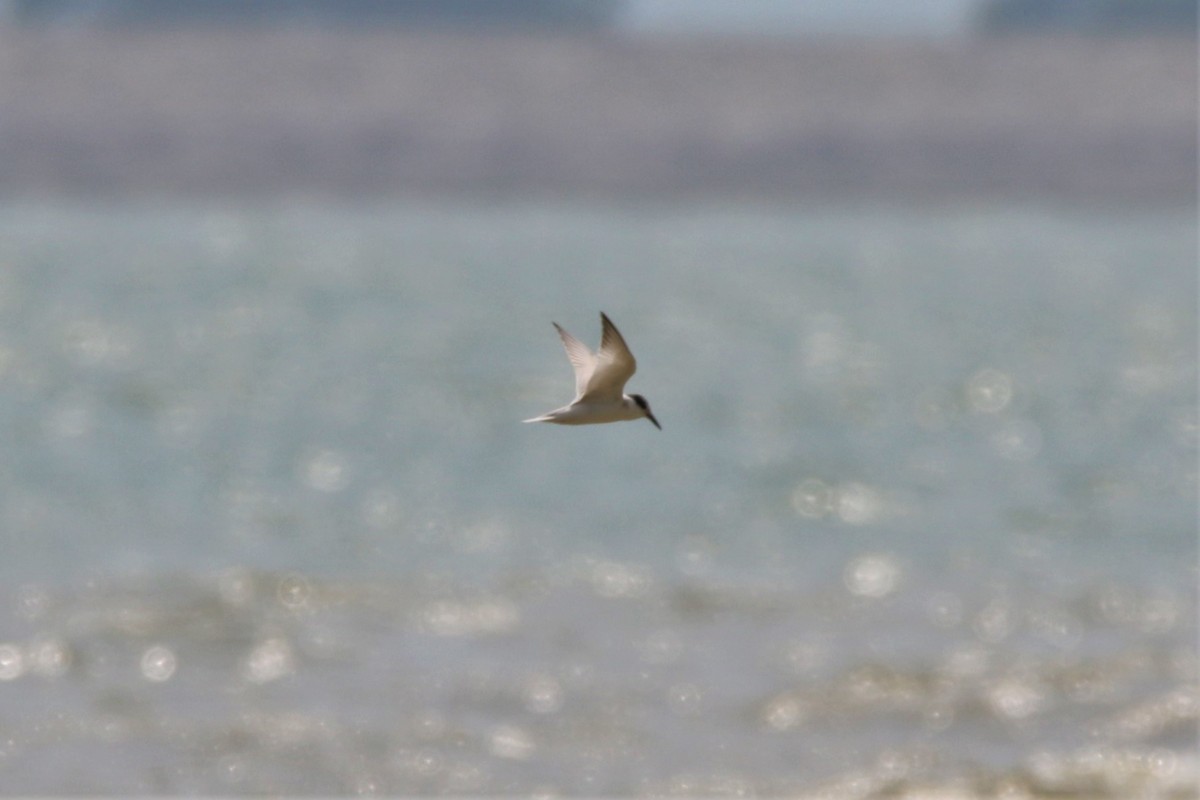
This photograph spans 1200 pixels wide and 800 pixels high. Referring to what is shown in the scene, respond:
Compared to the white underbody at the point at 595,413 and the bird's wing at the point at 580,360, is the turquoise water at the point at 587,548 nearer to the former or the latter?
the bird's wing at the point at 580,360

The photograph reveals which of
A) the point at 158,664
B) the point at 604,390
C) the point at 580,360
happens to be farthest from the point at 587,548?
the point at 604,390

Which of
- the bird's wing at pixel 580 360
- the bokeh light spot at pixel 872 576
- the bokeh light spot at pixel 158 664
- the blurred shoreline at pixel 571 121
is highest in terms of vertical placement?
the bird's wing at pixel 580 360

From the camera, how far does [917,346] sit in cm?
3000

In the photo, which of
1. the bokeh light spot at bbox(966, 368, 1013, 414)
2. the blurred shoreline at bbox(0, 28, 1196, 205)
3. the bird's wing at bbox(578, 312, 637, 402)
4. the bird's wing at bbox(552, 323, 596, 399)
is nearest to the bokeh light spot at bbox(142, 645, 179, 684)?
the bird's wing at bbox(552, 323, 596, 399)

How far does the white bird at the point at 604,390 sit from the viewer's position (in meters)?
6.27

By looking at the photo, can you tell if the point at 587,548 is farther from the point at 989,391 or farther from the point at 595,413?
the point at 989,391

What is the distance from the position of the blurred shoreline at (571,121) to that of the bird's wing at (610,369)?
31932 mm

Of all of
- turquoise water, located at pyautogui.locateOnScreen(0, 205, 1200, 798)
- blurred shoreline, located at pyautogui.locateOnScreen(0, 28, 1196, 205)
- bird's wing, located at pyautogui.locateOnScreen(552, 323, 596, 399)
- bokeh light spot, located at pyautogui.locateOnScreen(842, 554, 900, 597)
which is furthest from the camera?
blurred shoreline, located at pyautogui.locateOnScreen(0, 28, 1196, 205)

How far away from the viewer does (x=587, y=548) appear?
16141mm

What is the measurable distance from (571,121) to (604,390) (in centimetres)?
3220

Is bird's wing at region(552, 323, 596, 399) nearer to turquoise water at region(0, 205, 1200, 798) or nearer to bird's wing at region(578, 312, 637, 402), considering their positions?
bird's wing at region(578, 312, 637, 402)

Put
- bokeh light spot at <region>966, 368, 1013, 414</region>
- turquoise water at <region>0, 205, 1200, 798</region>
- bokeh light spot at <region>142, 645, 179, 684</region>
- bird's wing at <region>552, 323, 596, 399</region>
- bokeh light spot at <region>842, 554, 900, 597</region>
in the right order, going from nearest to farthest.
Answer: bird's wing at <region>552, 323, 596, 399</region> → turquoise water at <region>0, 205, 1200, 798</region> → bokeh light spot at <region>142, 645, 179, 684</region> → bokeh light spot at <region>842, 554, 900, 597</region> → bokeh light spot at <region>966, 368, 1013, 414</region>

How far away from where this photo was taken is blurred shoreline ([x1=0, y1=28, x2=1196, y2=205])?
38.2m

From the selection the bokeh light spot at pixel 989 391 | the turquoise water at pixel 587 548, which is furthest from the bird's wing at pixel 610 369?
the bokeh light spot at pixel 989 391
